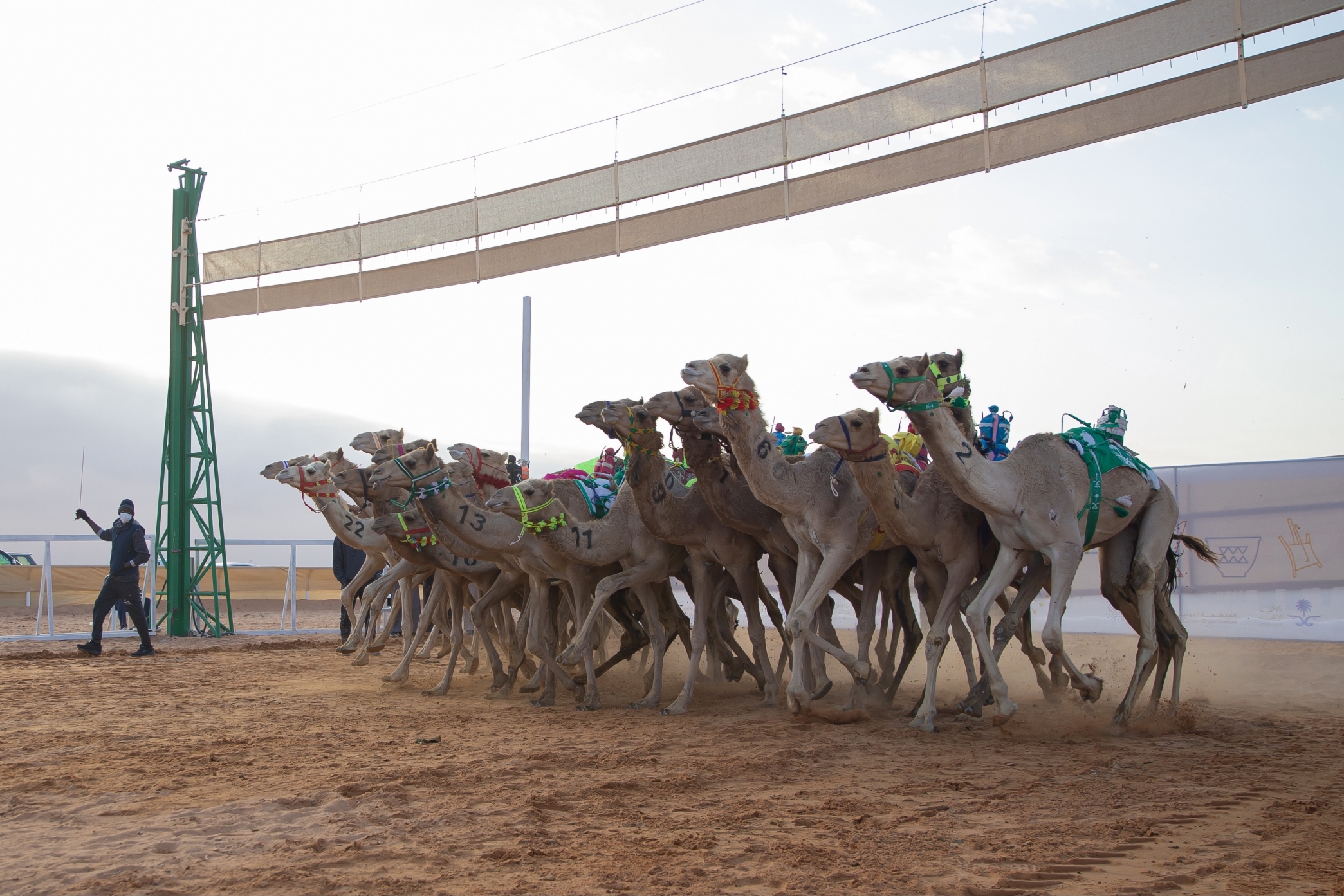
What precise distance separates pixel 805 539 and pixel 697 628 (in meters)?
1.68

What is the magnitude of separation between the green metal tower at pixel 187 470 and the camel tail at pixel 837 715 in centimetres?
1470

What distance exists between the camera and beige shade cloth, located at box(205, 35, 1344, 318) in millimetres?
12211

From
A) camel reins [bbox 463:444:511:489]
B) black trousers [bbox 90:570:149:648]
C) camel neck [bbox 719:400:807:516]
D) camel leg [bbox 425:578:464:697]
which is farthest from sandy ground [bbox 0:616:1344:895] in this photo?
black trousers [bbox 90:570:149:648]

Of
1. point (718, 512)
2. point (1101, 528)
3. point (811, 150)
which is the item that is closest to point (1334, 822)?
point (1101, 528)

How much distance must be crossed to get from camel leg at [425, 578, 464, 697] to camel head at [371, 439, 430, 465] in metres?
2.05

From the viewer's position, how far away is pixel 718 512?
10.1 m

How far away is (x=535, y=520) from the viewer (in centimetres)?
1062

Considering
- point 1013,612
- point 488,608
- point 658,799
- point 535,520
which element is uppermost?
point 535,520

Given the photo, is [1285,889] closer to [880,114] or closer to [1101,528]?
[1101,528]

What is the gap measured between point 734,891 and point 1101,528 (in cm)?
609

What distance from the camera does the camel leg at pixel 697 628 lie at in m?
10.4

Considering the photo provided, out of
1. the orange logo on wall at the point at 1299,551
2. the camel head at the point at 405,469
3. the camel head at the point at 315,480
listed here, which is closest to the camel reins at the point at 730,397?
the camel head at the point at 405,469

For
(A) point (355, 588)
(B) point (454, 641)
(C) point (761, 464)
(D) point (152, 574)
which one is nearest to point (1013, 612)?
(C) point (761, 464)

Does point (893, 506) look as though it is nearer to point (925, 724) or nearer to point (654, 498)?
point (925, 724)
